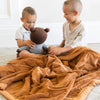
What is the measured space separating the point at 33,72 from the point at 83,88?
0.35 meters

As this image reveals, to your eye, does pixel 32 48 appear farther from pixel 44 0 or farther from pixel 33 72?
pixel 44 0

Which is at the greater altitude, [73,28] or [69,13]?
[69,13]

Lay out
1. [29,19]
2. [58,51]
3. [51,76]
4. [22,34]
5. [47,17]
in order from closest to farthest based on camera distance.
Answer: [51,76], [58,51], [29,19], [22,34], [47,17]

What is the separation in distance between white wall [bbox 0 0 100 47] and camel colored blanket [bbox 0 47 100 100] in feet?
2.84

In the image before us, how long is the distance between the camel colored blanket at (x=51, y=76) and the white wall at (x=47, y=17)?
0.87 m

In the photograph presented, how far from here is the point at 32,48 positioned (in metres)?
1.45

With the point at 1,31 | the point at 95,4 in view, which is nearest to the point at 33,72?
the point at 1,31

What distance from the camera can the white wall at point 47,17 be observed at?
210cm

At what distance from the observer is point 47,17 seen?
7.45ft

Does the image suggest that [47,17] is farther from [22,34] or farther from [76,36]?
[76,36]

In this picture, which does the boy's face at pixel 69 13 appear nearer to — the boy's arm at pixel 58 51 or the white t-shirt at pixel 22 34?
the boy's arm at pixel 58 51

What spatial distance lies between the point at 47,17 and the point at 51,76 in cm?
123

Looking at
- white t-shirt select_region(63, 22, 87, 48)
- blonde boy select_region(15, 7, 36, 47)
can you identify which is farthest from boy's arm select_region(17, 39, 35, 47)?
white t-shirt select_region(63, 22, 87, 48)

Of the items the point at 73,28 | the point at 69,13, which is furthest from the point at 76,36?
the point at 69,13
